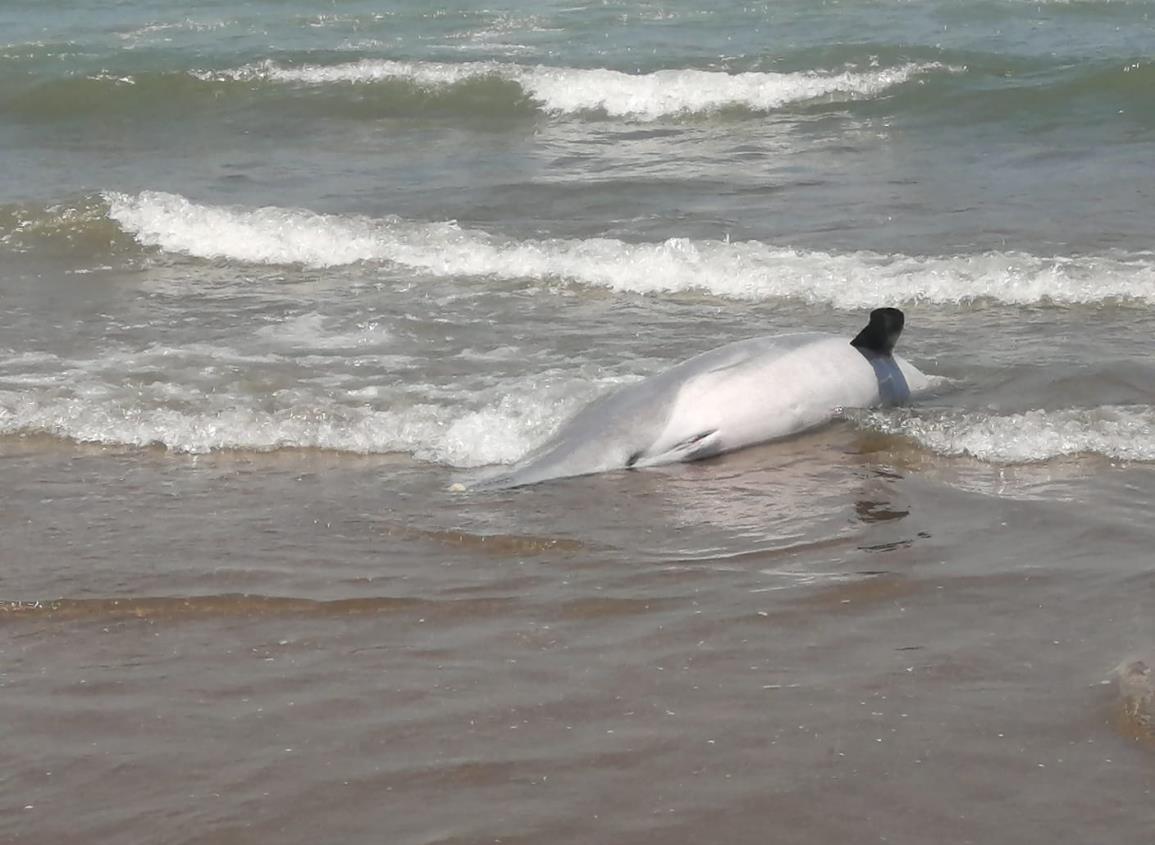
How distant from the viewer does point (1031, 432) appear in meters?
8.02

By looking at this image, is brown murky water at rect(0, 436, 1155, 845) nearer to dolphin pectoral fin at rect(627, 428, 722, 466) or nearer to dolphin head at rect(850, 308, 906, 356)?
dolphin pectoral fin at rect(627, 428, 722, 466)

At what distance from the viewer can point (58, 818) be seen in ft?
14.8

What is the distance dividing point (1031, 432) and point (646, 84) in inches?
576

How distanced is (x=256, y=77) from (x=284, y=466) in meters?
16.8

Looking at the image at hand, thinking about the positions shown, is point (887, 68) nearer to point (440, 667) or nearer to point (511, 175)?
point (511, 175)

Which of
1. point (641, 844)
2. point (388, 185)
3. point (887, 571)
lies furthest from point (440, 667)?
point (388, 185)

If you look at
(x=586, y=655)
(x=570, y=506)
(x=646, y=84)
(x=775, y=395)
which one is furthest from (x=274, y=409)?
(x=646, y=84)

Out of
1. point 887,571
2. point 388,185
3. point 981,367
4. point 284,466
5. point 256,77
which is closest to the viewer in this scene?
point 887,571

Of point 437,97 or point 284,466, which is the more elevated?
point 437,97

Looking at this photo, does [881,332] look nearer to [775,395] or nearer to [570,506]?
[775,395]

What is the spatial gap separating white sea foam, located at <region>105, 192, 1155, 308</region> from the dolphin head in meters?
2.49

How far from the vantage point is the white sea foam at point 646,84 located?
68.3ft

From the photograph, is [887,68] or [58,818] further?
[887,68]

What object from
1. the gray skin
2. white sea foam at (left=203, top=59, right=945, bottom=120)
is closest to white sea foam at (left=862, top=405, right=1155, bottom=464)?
the gray skin
